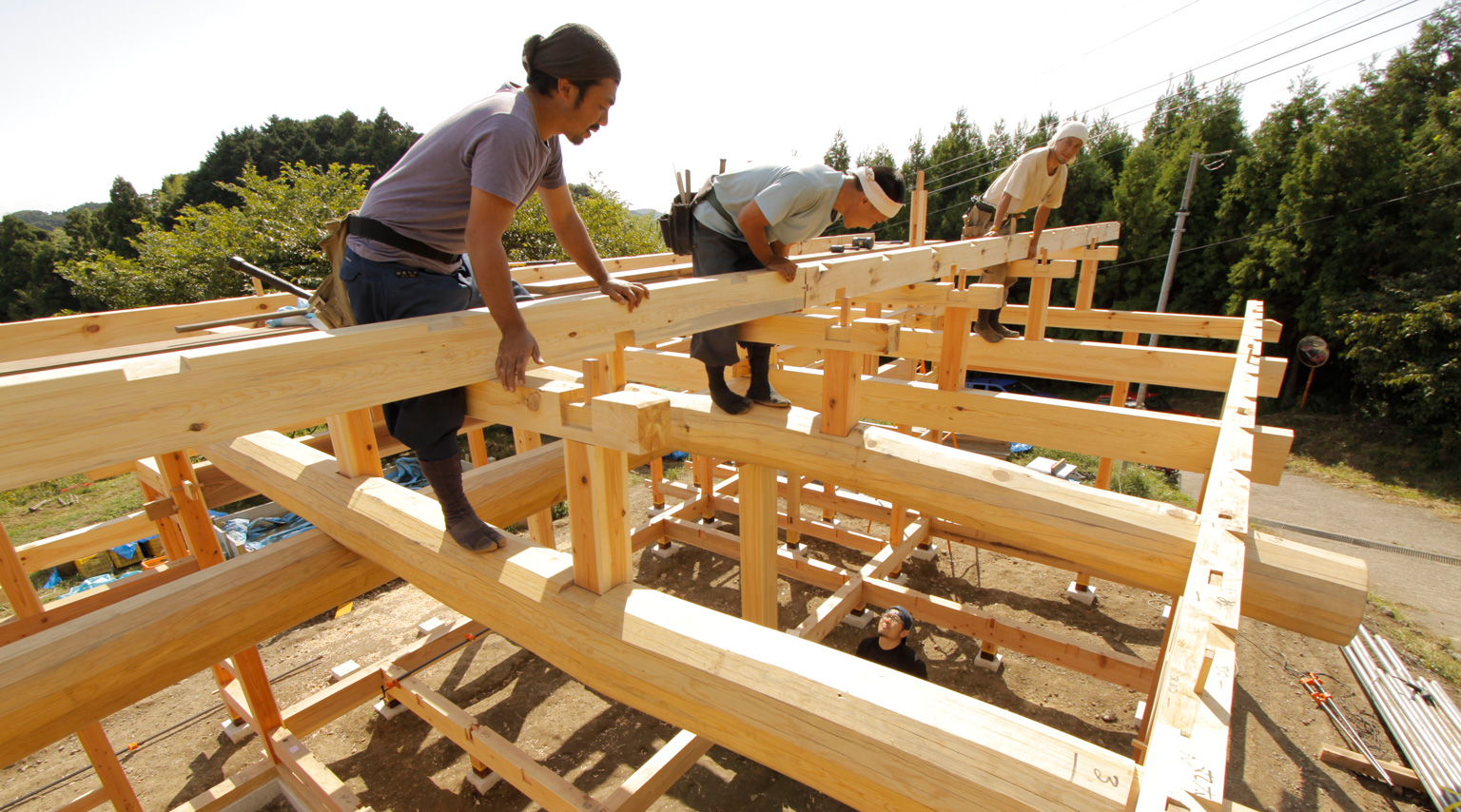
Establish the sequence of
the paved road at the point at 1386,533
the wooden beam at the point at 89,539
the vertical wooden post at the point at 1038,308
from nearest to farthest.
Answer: the wooden beam at the point at 89,539
the vertical wooden post at the point at 1038,308
the paved road at the point at 1386,533

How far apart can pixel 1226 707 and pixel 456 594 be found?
1.99 meters

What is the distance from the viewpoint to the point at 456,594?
1.98 meters

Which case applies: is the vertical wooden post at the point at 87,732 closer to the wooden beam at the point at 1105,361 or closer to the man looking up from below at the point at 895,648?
the man looking up from below at the point at 895,648

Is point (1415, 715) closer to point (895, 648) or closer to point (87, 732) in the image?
point (895, 648)

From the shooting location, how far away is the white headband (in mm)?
2898

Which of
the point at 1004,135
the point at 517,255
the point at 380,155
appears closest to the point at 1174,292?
the point at 1004,135

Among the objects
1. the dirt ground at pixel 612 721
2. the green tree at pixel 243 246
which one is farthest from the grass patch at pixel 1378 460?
the green tree at pixel 243 246

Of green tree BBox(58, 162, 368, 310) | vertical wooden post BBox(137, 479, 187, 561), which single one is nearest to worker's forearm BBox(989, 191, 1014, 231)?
vertical wooden post BBox(137, 479, 187, 561)

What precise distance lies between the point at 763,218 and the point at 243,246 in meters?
17.2

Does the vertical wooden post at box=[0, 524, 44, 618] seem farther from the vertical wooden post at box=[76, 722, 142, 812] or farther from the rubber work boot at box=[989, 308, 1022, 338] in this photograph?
the rubber work boot at box=[989, 308, 1022, 338]

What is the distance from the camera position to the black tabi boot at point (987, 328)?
15.4 ft

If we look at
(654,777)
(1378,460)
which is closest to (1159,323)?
(654,777)

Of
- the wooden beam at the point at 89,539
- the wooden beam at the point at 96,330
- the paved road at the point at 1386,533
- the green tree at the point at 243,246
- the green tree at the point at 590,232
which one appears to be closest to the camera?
the wooden beam at the point at 96,330

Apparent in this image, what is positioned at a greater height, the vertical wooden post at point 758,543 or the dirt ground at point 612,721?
the vertical wooden post at point 758,543
